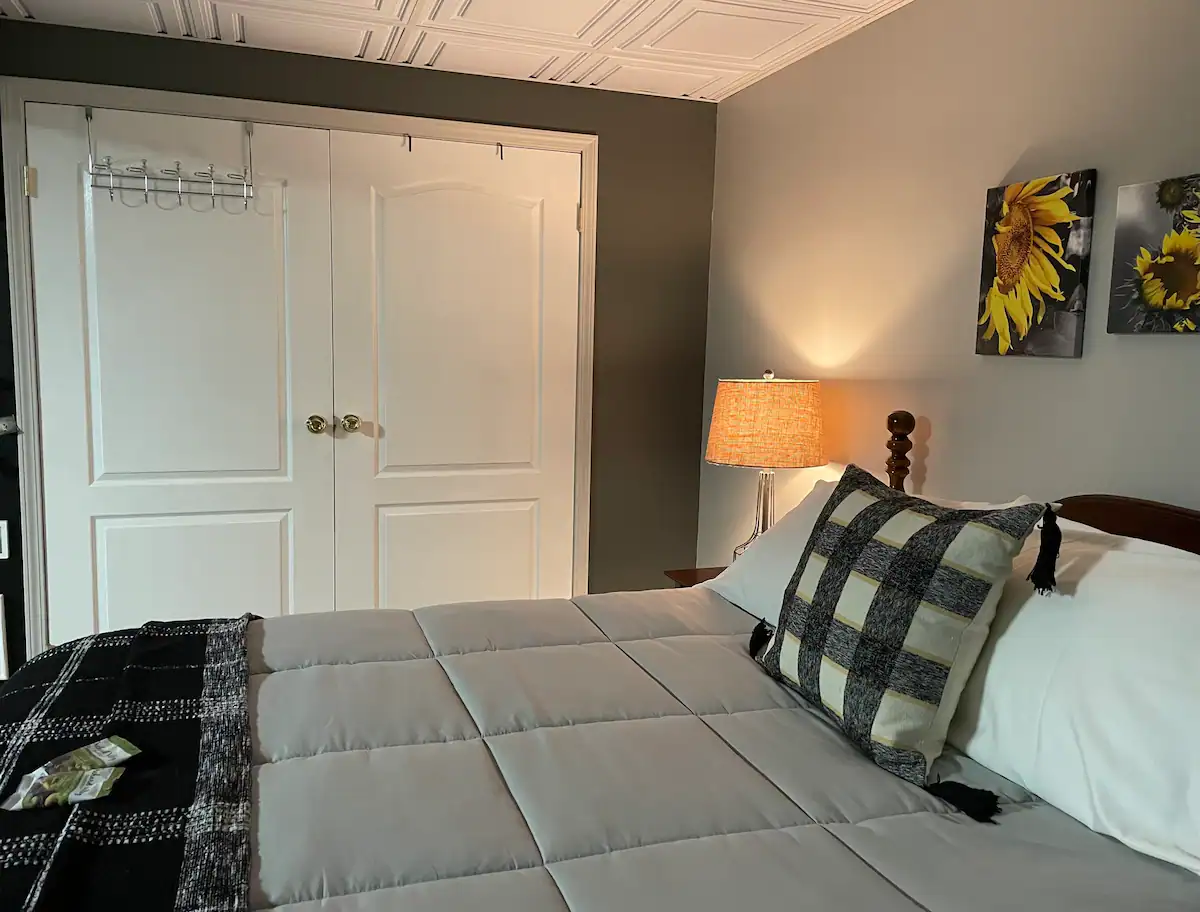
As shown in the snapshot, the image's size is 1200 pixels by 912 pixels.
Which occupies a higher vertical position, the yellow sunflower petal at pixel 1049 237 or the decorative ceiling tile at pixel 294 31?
the decorative ceiling tile at pixel 294 31

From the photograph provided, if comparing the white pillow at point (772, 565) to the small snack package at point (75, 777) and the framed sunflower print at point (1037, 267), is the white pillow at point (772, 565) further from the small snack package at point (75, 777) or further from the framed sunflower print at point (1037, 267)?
the small snack package at point (75, 777)

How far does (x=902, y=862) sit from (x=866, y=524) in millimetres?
629

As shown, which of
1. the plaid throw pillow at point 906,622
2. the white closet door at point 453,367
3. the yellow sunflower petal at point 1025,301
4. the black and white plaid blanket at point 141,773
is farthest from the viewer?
the white closet door at point 453,367

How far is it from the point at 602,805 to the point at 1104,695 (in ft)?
2.32

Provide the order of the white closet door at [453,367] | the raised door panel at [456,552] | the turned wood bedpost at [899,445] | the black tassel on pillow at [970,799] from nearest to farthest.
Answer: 1. the black tassel on pillow at [970,799]
2. the turned wood bedpost at [899,445]
3. the white closet door at [453,367]
4. the raised door panel at [456,552]

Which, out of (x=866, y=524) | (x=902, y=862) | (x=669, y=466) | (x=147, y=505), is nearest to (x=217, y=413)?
(x=147, y=505)

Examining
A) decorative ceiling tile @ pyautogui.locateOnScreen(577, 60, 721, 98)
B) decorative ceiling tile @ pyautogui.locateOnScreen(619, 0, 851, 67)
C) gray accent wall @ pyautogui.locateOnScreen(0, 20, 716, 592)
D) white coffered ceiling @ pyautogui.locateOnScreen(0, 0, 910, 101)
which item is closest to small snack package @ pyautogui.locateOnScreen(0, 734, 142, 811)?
→ white coffered ceiling @ pyautogui.locateOnScreen(0, 0, 910, 101)

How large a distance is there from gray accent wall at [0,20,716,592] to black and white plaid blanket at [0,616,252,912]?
203cm

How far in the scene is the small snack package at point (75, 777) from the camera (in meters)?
1.20

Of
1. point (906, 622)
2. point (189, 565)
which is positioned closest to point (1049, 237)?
point (906, 622)

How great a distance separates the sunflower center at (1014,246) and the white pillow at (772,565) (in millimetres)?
650

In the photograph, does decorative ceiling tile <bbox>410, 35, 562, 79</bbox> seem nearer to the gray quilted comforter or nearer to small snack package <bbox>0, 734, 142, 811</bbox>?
the gray quilted comforter

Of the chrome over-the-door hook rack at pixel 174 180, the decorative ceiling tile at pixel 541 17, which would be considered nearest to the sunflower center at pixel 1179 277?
the decorative ceiling tile at pixel 541 17

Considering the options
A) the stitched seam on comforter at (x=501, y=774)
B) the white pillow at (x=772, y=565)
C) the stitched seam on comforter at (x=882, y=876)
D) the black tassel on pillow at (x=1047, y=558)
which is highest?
the black tassel on pillow at (x=1047, y=558)
